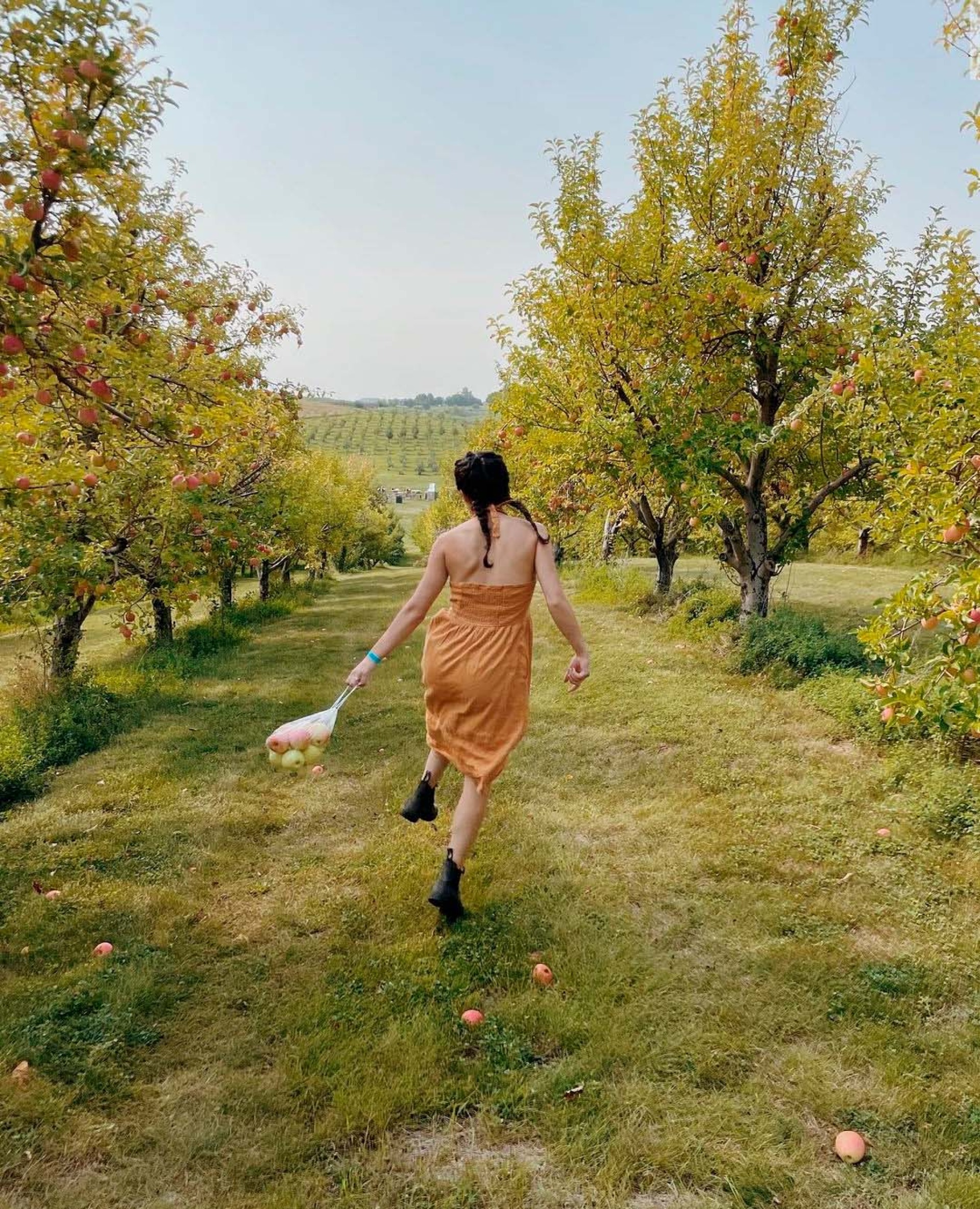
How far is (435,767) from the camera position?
13.8ft

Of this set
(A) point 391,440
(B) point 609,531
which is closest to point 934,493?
(B) point 609,531

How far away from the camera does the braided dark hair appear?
3799 mm

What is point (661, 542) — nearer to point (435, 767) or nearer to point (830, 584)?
point (830, 584)

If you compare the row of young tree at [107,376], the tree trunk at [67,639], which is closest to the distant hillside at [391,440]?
the row of young tree at [107,376]

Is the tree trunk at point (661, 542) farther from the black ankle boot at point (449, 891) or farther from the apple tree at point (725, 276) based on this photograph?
the black ankle boot at point (449, 891)

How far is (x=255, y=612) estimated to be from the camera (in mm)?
17297

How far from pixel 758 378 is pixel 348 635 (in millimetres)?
9453

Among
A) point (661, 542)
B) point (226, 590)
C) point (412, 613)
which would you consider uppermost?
point (661, 542)

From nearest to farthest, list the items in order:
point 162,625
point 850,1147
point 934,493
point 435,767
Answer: point 850,1147 → point 435,767 → point 934,493 → point 162,625

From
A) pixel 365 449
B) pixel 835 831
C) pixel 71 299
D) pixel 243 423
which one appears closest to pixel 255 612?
pixel 243 423

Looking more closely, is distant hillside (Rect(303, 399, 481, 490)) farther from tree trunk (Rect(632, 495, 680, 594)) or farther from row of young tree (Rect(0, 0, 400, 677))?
row of young tree (Rect(0, 0, 400, 677))

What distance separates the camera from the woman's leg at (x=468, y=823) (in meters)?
3.90

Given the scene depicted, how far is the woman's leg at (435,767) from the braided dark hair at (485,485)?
4.05ft

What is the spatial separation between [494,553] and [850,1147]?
291 centimetres
